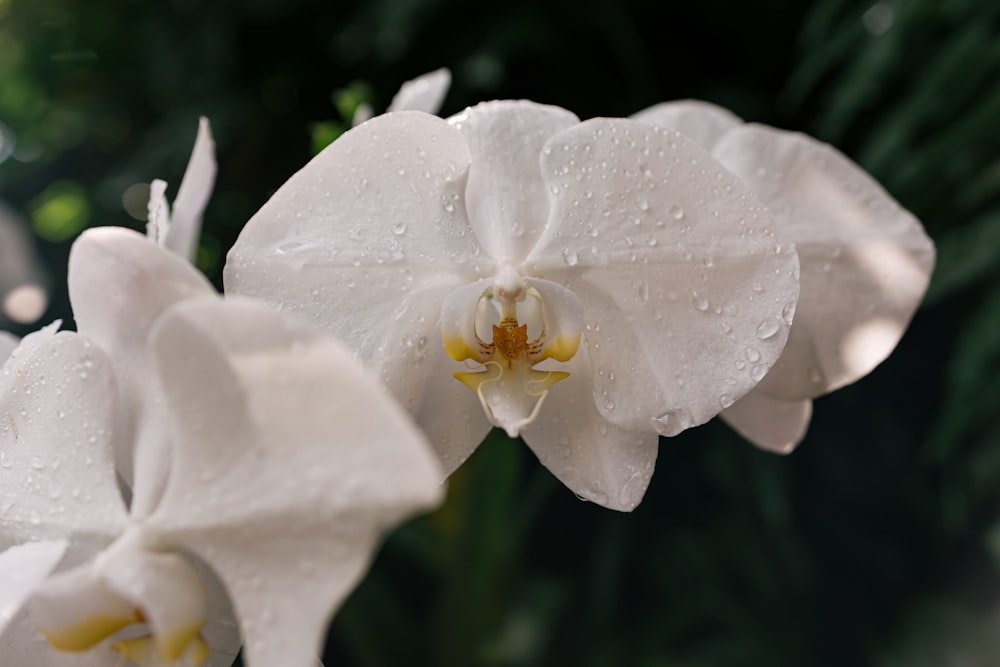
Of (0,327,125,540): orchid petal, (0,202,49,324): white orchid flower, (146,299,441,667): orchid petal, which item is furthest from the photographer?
(0,202,49,324): white orchid flower

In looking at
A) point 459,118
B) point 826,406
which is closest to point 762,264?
point 459,118

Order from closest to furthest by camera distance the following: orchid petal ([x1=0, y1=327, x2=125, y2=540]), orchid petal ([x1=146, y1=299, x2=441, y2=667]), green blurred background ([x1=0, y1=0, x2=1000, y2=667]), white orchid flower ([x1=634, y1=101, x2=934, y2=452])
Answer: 1. orchid petal ([x1=146, y1=299, x2=441, y2=667])
2. orchid petal ([x1=0, y1=327, x2=125, y2=540])
3. white orchid flower ([x1=634, y1=101, x2=934, y2=452])
4. green blurred background ([x1=0, y1=0, x2=1000, y2=667])

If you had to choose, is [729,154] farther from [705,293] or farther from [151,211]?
[151,211]

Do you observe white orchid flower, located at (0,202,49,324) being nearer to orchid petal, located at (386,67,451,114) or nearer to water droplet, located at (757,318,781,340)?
orchid petal, located at (386,67,451,114)

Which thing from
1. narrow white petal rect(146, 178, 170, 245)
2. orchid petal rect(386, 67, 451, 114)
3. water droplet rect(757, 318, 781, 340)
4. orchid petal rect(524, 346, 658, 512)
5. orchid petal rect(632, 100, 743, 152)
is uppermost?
orchid petal rect(386, 67, 451, 114)

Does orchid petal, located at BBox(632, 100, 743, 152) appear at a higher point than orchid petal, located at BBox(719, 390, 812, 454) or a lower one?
higher

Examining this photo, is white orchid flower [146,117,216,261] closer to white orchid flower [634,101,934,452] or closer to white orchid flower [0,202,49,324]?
white orchid flower [634,101,934,452]

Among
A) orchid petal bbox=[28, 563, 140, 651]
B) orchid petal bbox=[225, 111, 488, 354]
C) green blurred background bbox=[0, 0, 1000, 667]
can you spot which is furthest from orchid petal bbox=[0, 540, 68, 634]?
green blurred background bbox=[0, 0, 1000, 667]

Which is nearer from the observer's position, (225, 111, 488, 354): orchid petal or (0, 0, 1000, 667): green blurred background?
(225, 111, 488, 354): orchid petal
